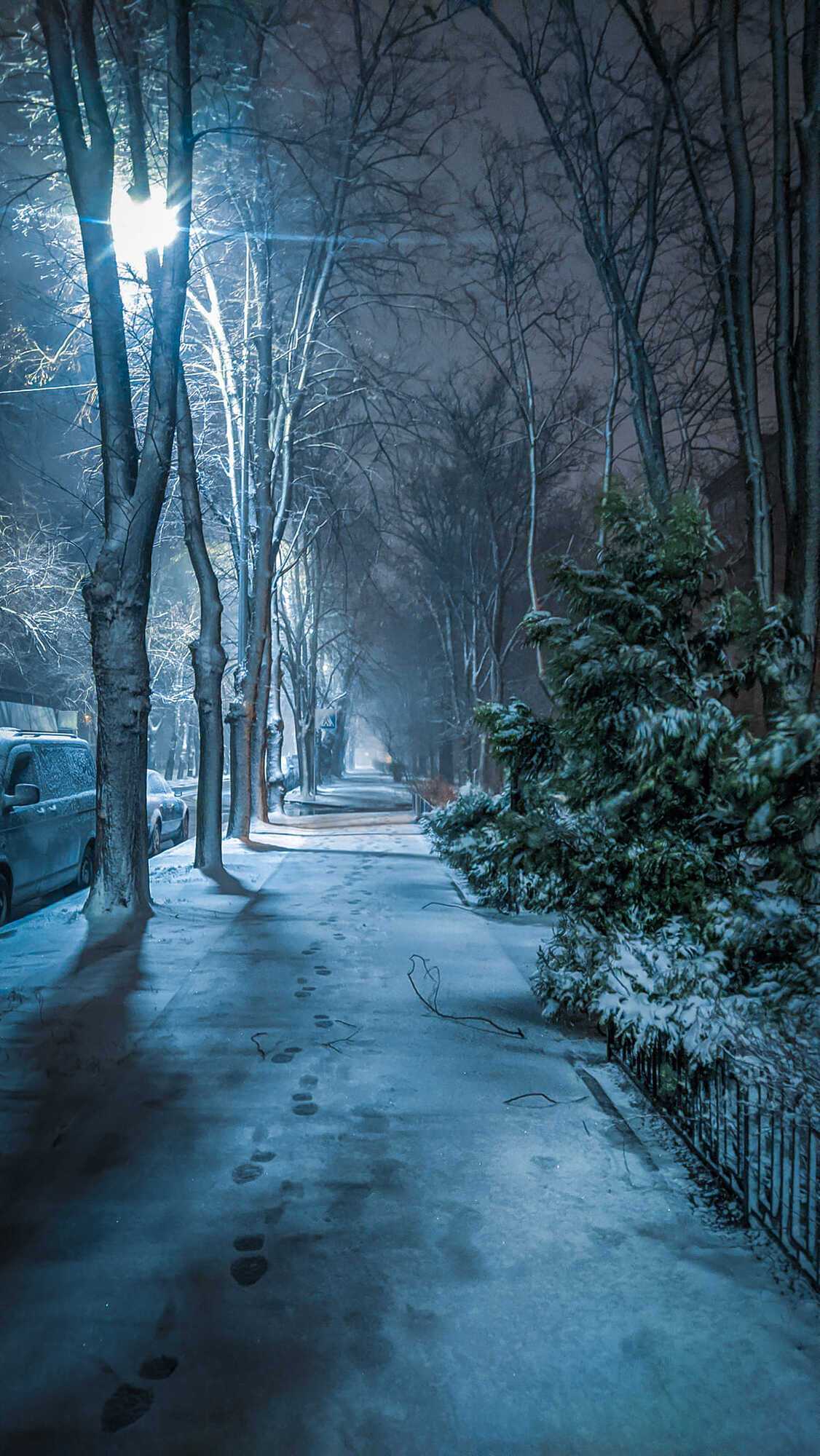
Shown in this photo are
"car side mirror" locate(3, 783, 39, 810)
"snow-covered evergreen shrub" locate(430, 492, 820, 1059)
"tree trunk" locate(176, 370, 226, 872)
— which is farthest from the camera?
"tree trunk" locate(176, 370, 226, 872)

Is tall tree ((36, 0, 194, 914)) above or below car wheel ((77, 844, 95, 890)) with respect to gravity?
above

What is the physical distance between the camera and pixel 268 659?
73.9 feet

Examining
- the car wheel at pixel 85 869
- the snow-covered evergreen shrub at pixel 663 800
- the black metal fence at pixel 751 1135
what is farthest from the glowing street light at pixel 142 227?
the black metal fence at pixel 751 1135

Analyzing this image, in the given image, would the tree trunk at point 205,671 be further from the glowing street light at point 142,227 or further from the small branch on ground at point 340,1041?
the small branch on ground at point 340,1041

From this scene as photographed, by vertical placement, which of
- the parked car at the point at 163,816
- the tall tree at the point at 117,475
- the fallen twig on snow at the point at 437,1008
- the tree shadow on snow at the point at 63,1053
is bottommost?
the fallen twig on snow at the point at 437,1008

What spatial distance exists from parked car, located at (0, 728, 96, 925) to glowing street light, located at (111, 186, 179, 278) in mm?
5584

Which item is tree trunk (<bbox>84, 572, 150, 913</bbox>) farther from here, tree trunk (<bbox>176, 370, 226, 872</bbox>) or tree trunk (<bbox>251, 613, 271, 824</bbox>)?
tree trunk (<bbox>251, 613, 271, 824</bbox>)

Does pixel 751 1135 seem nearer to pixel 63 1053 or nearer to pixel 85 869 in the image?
pixel 63 1053

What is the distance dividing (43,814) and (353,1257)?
8.33 meters

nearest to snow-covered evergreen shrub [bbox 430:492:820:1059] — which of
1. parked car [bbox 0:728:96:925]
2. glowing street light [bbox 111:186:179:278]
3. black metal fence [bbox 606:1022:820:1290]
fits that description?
black metal fence [bbox 606:1022:820:1290]

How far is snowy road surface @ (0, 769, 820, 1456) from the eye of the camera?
267 centimetres

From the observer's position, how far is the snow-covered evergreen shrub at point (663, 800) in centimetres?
502

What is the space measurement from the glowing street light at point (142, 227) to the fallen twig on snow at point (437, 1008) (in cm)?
789

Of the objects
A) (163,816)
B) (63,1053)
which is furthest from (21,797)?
(163,816)
